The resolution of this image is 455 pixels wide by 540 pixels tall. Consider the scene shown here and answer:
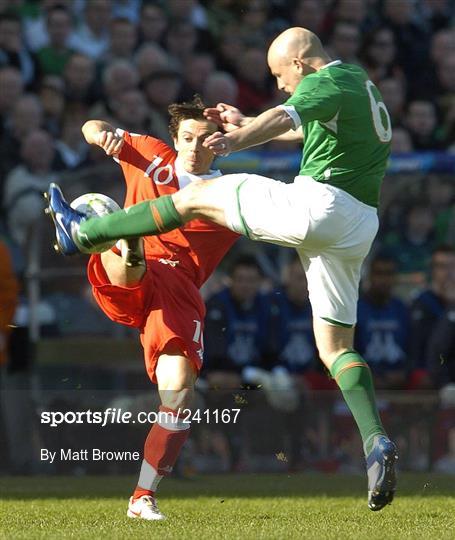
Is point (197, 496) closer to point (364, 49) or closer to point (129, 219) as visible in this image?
point (129, 219)

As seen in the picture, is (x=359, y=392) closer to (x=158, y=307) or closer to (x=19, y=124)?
(x=158, y=307)

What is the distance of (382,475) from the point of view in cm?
675

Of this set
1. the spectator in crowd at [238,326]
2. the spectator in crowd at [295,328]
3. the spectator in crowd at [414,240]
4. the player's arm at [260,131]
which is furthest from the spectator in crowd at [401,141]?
the player's arm at [260,131]

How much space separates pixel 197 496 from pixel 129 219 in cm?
269

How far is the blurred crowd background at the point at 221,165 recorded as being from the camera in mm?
11523

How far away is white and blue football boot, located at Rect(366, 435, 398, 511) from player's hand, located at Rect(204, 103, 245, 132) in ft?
5.53

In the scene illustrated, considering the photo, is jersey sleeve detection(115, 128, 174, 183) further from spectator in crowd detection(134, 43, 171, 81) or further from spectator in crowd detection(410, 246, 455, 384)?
spectator in crowd detection(134, 43, 171, 81)

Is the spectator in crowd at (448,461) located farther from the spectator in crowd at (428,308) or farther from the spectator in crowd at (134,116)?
the spectator in crowd at (134,116)

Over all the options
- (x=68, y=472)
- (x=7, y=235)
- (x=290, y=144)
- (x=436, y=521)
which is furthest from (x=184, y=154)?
(x=290, y=144)

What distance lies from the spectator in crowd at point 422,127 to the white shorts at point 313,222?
25.3 ft

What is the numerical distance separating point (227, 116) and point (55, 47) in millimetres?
7605

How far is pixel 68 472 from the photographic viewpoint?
10.1 m

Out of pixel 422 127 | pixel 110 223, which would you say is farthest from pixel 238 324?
pixel 110 223

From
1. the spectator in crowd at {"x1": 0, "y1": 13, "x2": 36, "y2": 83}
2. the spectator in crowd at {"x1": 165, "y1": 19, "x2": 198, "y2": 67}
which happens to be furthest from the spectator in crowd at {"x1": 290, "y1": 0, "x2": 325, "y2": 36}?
the spectator in crowd at {"x1": 0, "y1": 13, "x2": 36, "y2": 83}
